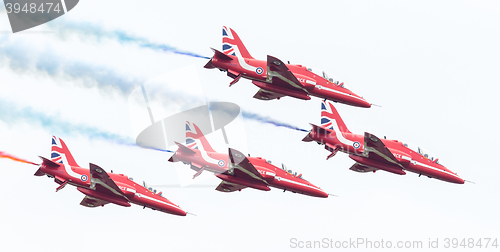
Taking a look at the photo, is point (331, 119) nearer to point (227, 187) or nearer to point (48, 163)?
point (227, 187)

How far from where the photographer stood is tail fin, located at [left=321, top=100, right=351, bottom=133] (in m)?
108

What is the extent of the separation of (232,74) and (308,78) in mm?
7319

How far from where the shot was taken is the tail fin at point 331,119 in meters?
108

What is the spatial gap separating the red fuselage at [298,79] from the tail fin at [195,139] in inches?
288

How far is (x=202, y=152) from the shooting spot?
340 ft

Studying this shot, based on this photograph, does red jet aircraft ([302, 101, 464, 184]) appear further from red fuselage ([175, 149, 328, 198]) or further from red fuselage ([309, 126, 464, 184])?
red fuselage ([175, 149, 328, 198])

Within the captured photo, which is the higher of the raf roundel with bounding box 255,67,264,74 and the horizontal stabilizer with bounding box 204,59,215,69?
the horizontal stabilizer with bounding box 204,59,215,69

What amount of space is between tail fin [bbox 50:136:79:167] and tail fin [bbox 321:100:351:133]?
2438 cm

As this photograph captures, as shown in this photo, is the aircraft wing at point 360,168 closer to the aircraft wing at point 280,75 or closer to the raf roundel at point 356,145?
the raf roundel at point 356,145

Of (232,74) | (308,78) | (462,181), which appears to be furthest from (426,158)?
(232,74)

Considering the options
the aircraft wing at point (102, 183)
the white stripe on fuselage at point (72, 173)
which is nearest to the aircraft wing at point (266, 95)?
the aircraft wing at point (102, 183)

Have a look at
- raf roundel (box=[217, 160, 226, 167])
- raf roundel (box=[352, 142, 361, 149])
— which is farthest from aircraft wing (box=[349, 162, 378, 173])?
raf roundel (box=[217, 160, 226, 167])

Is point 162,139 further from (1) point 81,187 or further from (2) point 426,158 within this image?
(2) point 426,158

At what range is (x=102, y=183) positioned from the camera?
102 meters
